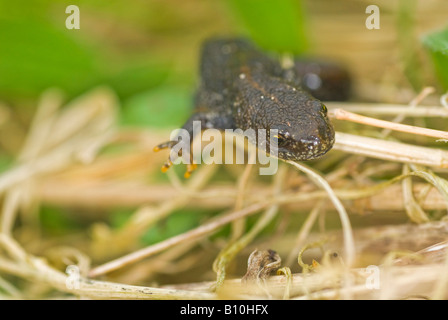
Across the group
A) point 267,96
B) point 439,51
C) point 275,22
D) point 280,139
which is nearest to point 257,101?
point 267,96

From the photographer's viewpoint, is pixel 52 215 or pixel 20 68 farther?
pixel 20 68

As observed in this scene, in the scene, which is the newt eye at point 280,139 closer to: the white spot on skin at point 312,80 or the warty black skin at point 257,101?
the warty black skin at point 257,101

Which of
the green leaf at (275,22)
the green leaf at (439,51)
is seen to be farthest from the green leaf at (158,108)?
the green leaf at (439,51)

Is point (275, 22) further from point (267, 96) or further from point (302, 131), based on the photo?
point (302, 131)

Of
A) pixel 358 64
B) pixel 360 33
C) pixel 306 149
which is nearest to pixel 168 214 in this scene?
pixel 306 149

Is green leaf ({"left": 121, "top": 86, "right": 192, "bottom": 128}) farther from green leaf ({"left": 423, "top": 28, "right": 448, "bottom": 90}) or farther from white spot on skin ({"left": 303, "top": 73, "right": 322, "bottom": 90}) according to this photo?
green leaf ({"left": 423, "top": 28, "right": 448, "bottom": 90})

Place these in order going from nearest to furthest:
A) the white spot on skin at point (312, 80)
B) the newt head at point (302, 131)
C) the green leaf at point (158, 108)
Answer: the newt head at point (302, 131) < the green leaf at point (158, 108) < the white spot on skin at point (312, 80)
